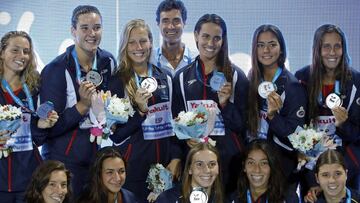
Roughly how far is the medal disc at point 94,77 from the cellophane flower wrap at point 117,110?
0.15 metres

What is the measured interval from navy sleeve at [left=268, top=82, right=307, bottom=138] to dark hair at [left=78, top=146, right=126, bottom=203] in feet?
3.63

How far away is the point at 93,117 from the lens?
5.11 m

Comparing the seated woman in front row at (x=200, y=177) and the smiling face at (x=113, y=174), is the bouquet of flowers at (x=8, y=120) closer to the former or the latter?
the smiling face at (x=113, y=174)

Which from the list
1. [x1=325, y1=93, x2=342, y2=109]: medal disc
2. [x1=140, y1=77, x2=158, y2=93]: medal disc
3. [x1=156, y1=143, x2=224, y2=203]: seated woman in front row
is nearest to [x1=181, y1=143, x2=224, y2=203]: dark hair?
[x1=156, y1=143, x2=224, y2=203]: seated woman in front row

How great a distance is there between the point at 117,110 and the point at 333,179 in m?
1.50

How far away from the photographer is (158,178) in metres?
5.20

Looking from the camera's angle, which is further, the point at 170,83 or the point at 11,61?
the point at 170,83

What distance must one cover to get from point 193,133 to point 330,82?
1.07 m

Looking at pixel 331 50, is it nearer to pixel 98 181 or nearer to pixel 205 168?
pixel 205 168

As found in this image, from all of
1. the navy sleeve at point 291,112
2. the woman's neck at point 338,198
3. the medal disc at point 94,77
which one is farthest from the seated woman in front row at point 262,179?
the medal disc at point 94,77

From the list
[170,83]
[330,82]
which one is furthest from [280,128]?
[170,83]

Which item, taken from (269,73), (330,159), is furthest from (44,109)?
(330,159)

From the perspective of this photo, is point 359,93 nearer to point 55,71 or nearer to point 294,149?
point 294,149

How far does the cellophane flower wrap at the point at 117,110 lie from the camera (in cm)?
499
